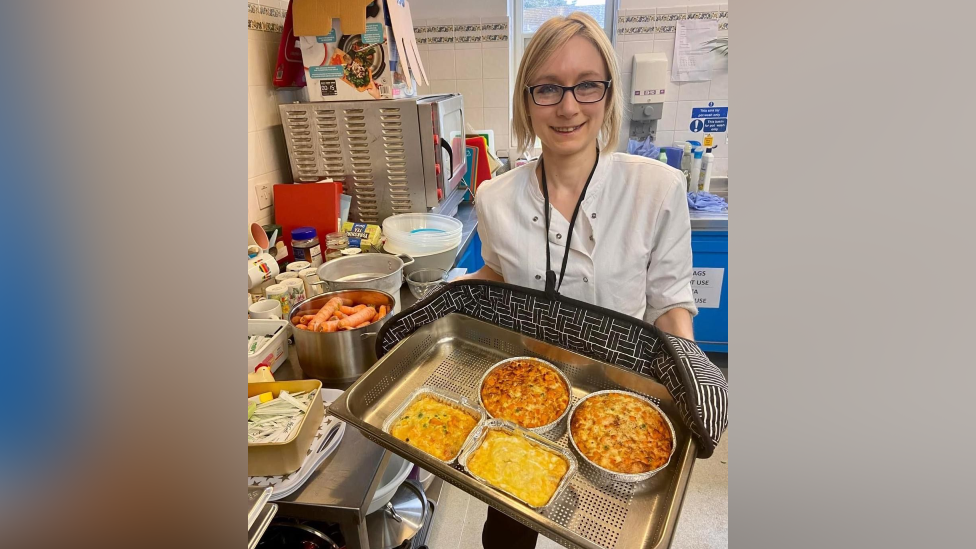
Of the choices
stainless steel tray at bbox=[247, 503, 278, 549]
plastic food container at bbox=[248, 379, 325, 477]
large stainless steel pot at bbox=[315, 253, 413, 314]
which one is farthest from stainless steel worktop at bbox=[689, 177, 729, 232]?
stainless steel tray at bbox=[247, 503, 278, 549]

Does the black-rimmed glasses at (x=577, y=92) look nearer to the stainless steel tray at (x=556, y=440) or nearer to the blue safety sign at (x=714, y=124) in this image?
the stainless steel tray at (x=556, y=440)

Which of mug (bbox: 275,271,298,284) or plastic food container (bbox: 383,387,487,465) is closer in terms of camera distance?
plastic food container (bbox: 383,387,487,465)

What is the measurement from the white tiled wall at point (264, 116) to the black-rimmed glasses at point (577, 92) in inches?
49.5

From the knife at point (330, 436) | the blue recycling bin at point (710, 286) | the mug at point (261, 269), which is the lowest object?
the blue recycling bin at point (710, 286)

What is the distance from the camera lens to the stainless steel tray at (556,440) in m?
0.96

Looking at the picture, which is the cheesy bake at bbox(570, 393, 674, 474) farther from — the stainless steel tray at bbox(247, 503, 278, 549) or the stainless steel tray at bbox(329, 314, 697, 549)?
the stainless steel tray at bbox(247, 503, 278, 549)

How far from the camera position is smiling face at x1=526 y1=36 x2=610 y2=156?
1.33 m

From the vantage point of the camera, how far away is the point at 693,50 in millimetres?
3250

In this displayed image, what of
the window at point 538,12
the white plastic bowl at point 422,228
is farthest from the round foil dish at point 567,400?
the window at point 538,12

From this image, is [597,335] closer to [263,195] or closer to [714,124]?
→ [263,195]
